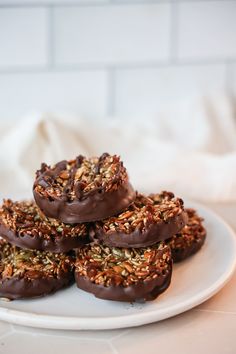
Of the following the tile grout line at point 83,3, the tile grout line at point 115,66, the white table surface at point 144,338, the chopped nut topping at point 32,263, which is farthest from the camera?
the tile grout line at point 115,66

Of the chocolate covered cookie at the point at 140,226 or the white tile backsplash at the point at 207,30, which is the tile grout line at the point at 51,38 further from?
the chocolate covered cookie at the point at 140,226

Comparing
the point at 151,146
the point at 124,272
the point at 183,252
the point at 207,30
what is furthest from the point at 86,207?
the point at 207,30

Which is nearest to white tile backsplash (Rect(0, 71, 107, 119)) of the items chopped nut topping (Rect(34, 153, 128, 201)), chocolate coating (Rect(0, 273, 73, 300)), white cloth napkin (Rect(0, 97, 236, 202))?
white cloth napkin (Rect(0, 97, 236, 202))

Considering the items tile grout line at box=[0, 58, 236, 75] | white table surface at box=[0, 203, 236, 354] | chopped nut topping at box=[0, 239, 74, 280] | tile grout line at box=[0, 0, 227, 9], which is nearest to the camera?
white table surface at box=[0, 203, 236, 354]

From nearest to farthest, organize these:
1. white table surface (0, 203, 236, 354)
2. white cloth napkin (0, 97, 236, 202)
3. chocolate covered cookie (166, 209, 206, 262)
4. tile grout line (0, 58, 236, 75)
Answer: white table surface (0, 203, 236, 354)
chocolate covered cookie (166, 209, 206, 262)
white cloth napkin (0, 97, 236, 202)
tile grout line (0, 58, 236, 75)

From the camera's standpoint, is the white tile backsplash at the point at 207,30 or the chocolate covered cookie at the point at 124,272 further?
the white tile backsplash at the point at 207,30

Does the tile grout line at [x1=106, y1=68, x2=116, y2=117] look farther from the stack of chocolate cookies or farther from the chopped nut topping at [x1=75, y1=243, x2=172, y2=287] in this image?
the chopped nut topping at [x1=75, y1=243, x2=172, y2=287]

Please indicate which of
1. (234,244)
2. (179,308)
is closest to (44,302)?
(179,308)

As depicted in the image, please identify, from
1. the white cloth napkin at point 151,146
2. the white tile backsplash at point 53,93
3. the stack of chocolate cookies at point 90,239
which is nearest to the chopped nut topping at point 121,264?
the stack of chocolate cookies at point 90,239
